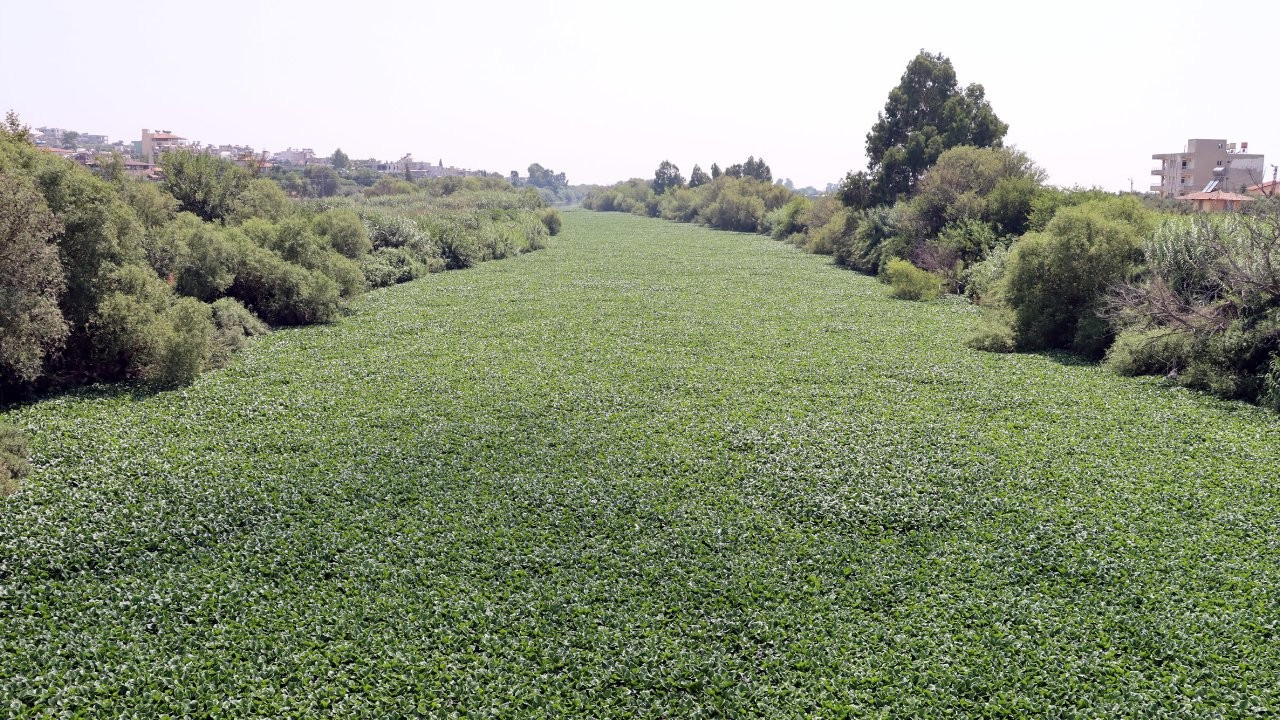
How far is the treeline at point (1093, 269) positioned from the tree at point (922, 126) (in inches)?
203

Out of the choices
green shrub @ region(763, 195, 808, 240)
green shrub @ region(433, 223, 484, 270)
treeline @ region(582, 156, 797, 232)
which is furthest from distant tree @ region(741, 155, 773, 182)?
green shrub @ region(433, 223, 484, 270)

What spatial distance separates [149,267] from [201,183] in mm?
9743

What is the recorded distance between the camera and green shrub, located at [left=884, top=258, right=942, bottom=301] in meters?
29.9

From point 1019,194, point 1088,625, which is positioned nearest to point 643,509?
Answer: point 1088,625

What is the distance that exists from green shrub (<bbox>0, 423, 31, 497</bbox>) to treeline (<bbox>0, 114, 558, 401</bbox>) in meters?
1.74

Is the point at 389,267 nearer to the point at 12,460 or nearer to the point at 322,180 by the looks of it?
the point at 12,460

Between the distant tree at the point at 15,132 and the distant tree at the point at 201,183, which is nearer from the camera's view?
the distant tree at the point at 15,132

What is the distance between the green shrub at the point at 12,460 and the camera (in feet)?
33.8

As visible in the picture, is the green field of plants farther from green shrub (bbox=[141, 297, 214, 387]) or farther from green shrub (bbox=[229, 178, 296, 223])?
green shrub (bbox=[229, 178, 296, 223])

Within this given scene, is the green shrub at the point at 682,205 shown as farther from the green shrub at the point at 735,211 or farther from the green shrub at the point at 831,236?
the green shrub at the point at 831,236

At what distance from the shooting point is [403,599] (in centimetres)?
831

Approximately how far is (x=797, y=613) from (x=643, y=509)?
2999mm

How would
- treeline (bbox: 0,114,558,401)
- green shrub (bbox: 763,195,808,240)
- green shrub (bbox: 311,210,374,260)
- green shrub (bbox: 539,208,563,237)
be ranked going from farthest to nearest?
green shrub (bbox: 539,208,563,237) → green shrub (bbox: 763,195,808,240) → green shrub (bbox: 311,210,374,260) → treeline (bbox: 0,114,558,401)

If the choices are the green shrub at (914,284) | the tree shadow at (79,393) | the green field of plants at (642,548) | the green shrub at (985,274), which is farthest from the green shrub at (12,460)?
the green shrub at (914,284)
